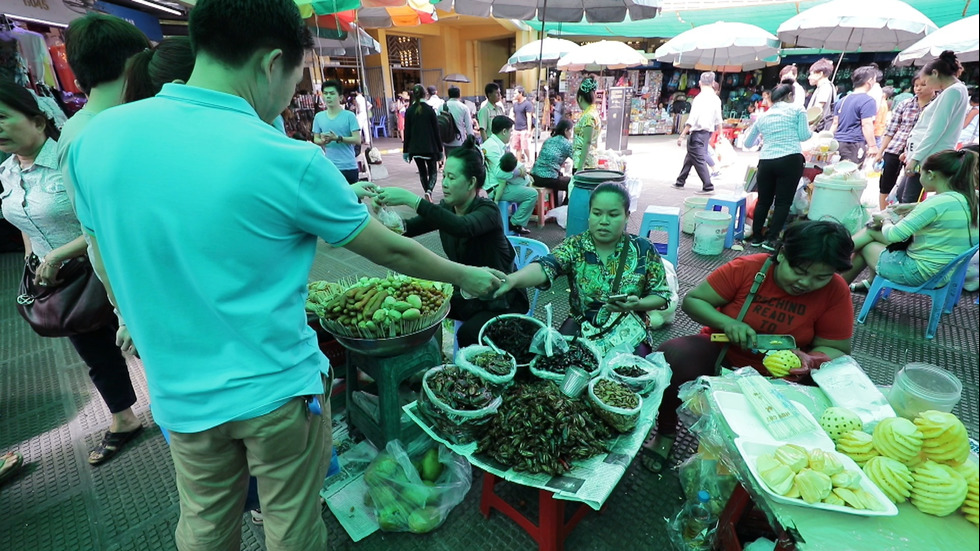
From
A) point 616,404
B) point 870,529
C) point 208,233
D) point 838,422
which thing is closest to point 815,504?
point 870,529

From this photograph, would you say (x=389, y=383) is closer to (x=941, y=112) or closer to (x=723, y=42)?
(x=941, y=112)

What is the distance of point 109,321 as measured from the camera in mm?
2332

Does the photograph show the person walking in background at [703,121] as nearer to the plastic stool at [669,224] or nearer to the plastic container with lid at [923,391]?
the plastic stool at [669,224]

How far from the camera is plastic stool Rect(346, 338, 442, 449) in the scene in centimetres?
221

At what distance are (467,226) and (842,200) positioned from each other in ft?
15.8

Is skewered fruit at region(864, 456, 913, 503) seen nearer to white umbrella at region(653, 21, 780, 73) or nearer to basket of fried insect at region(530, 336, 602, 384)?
basket of fried insect at region(530, 336, 602, 384)

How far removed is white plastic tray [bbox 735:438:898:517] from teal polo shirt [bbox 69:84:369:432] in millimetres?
1346

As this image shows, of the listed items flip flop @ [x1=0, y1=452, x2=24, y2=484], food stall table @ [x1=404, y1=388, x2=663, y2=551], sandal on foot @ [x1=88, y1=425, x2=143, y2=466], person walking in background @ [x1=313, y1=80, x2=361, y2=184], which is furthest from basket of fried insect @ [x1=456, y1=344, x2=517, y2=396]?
person walking in background @ [x1=313, y1=80, x2=361, y2=184]

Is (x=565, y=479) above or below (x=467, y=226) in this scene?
below

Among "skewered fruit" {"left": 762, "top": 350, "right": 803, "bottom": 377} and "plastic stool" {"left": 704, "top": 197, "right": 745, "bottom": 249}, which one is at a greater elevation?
"skewered fruit" {"left": 762, "top": 350, "right": 803, "bottom": 377}

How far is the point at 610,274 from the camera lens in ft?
7.75

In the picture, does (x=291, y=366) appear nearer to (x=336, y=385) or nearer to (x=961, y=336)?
(x=336, y=385)

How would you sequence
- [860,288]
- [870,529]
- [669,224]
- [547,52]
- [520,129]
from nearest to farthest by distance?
[870,529] < [860,288] < [669,224] < [547,52] < [520,129]

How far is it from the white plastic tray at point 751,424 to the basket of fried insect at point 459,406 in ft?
2.70
